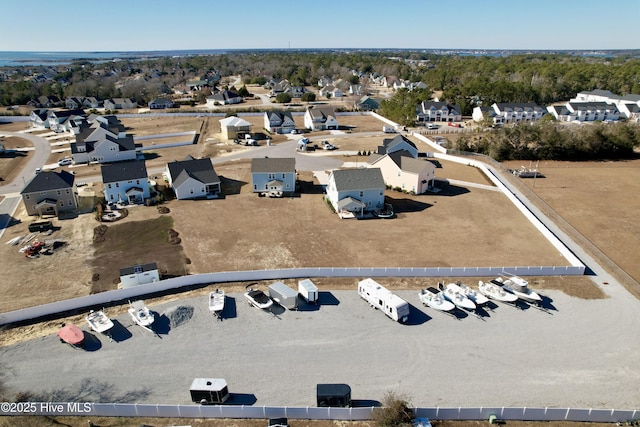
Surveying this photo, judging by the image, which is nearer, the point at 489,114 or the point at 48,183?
the point at 48,183

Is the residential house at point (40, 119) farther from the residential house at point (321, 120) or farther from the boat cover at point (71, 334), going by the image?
the boat cover at point (71, 334)

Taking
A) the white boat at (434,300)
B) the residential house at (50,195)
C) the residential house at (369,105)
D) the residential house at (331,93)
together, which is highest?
the residential house at (331,93)

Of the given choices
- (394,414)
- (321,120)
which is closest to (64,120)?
(321,120)

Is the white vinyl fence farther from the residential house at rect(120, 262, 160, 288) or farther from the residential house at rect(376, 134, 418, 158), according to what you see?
the residential house at rect(376, 134, 418, 158)

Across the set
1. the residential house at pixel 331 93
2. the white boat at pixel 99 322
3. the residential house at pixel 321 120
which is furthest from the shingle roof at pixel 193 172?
the residential house at pixel 331 93

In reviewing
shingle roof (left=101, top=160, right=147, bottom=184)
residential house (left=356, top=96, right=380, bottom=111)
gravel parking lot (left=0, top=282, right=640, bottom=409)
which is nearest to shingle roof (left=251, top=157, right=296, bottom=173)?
shingle roof (left=101, top=160, right=147, bottom=184)

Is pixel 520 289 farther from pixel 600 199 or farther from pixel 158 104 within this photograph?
pixel 158 104

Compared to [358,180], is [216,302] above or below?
below
